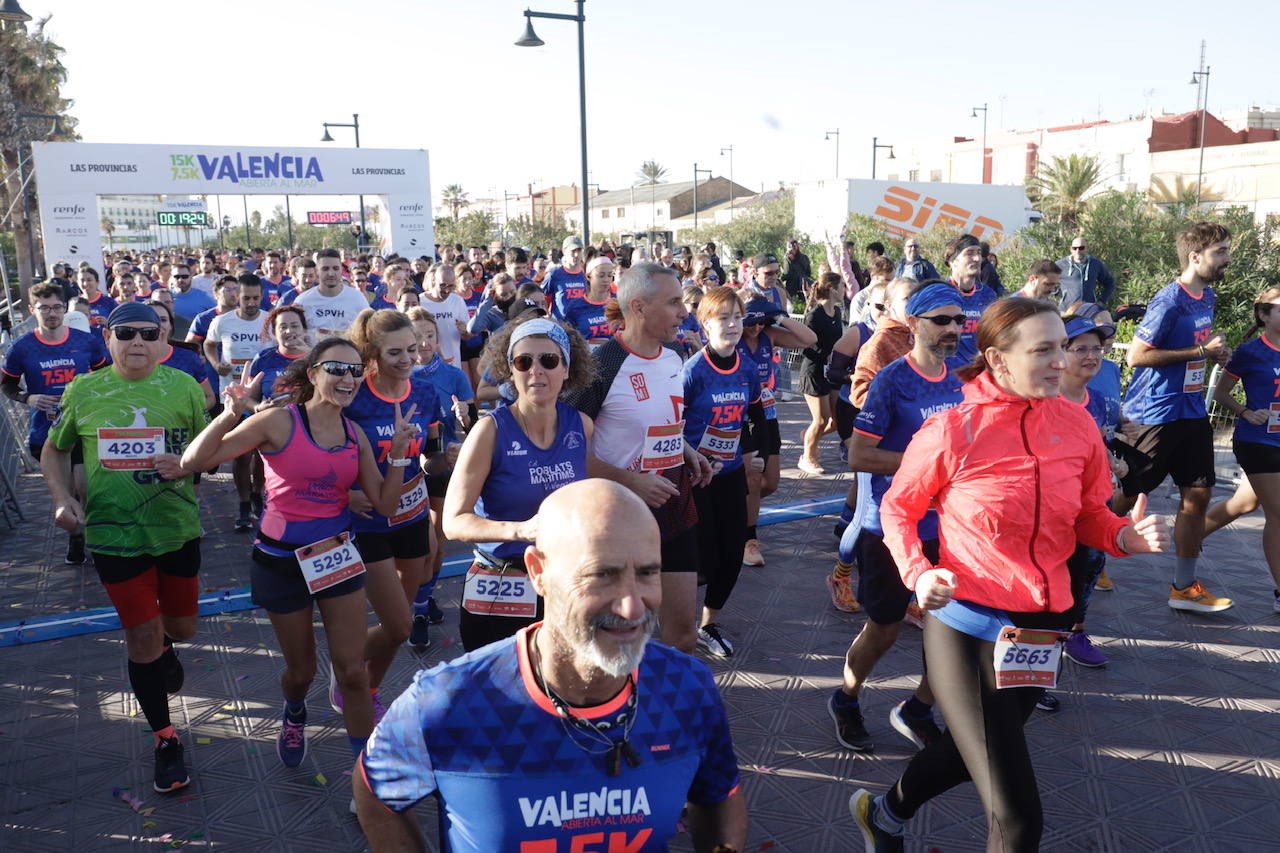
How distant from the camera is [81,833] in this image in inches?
150

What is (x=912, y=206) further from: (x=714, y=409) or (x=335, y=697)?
(x=335, y=697)

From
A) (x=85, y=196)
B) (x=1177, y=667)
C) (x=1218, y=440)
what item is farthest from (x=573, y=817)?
(x=85, y=196)

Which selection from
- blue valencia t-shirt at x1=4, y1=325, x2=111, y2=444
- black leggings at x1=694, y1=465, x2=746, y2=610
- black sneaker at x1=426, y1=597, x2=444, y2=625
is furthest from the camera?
blue valencia t-shirt at x1=4, y1=325, x2=111, y2=444

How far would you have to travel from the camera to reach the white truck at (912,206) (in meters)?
31.7

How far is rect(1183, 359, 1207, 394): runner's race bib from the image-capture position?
5.76 metres

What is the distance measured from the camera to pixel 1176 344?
5797 millimetres

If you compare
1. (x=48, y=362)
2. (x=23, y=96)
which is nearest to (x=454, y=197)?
(x=23, y=96)

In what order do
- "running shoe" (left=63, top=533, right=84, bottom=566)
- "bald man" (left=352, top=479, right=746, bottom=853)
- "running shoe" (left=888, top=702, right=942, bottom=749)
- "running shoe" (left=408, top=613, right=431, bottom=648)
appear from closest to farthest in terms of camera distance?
"bald man" (left=352, top=479, right=746, bottom=853), "running shoe" (left=888, top=702, right=942, bottom=749), "running shoe" (left=408, top=613, right=431, bottom=648), "running shoe" (left=63, top=533, right=84, bottom=566)

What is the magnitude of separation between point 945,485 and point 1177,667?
3.03 meters

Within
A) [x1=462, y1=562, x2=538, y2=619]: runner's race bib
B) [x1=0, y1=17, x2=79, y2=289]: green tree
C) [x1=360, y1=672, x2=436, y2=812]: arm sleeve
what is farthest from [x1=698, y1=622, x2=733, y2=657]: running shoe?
[x1=0, y1=17, x2=79, y2=289]: green tree

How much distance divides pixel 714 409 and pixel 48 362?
508cm

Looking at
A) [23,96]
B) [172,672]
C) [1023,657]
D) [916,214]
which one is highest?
[23,96]

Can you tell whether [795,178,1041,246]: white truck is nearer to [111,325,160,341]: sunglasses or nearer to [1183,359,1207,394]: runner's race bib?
[1183,359,1207,394]: runner's race bib

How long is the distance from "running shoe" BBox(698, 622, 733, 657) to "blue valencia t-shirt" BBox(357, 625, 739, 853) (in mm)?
3471
